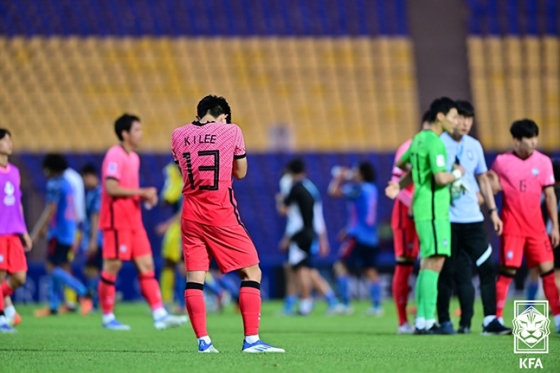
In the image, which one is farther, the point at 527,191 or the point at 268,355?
the point at 527,191

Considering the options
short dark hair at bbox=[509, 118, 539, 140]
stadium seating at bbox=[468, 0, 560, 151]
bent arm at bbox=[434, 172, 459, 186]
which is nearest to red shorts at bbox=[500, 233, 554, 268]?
short dark hair at bbox=[509, 118, 539, 140]

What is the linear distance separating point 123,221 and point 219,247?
12.7 feet

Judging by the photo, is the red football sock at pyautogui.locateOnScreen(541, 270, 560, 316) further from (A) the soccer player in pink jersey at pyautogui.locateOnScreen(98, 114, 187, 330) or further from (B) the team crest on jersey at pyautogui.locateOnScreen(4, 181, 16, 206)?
(B) the team crest on jersey at pyautogui.locateOnScreen(4, 181, 16, 206)

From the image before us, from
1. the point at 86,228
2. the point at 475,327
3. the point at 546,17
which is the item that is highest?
the point at 546,17

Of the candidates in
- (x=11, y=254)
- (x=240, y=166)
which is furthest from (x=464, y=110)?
(x=11, y=254)

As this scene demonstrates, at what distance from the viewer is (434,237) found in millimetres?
10320

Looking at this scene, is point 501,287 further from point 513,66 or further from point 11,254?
point 513,66

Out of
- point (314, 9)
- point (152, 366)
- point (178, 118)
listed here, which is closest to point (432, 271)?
point (152, 366)

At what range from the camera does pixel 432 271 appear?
10469mm

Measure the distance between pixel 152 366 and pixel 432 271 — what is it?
3.71 metres

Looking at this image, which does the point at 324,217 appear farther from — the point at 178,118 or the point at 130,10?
the point at 130,10

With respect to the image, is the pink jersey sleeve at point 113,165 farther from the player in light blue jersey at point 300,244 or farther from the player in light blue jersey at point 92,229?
the player in light blue jersey at point 300,244

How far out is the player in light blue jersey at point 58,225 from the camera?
15.3m

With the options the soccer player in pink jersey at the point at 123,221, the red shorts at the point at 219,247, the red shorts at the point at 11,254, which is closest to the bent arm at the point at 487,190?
the red shorts at the point at 219,247
